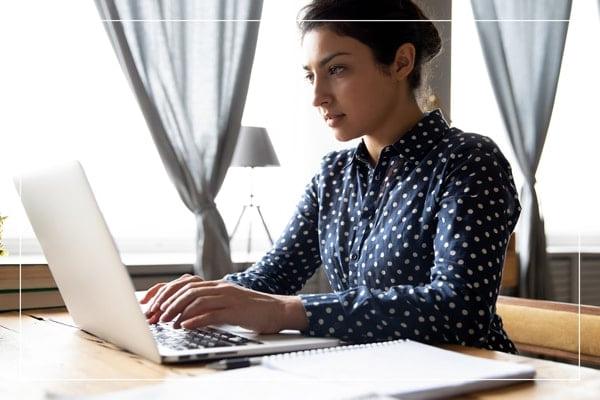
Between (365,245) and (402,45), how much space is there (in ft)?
1.14

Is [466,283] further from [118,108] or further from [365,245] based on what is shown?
[118,108]

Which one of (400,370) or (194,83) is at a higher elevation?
(194,83)

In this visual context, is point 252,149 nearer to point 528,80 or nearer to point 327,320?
point 528,80

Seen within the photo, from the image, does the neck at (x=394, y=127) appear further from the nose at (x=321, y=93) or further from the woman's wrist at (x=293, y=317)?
the woman's wrist at (x=293, y=317)

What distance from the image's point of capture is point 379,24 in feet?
3.93

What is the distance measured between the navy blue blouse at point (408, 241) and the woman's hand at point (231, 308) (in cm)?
3

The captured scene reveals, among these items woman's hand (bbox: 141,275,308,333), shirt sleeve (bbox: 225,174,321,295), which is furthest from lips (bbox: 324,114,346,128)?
woman's hand (bbox: 141,275,308,333)

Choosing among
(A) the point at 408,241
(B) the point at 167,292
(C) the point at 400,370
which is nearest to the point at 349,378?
(C) the point at 400,370

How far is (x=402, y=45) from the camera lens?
4.04 feet

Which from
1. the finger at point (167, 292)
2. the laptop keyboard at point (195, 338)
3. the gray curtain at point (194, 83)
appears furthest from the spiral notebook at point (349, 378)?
the gray curtain at point (194, 83)

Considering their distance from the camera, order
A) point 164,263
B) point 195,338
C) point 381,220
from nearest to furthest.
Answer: point 195,338 < point 381,220 < point 164,263

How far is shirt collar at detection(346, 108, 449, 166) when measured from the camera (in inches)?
48.0

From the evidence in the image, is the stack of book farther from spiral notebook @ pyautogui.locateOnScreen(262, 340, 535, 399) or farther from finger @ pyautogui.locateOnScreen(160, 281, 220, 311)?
spiral notebook @ pyautogui.locateOnScreen(262, 340, 535, 399)

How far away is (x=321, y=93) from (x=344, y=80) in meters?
0.04
